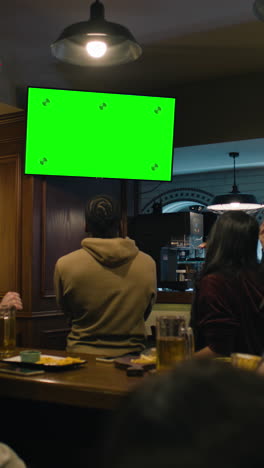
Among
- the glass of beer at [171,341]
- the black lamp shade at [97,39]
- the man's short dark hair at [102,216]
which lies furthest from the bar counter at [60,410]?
the black lamp shade at [97,39]

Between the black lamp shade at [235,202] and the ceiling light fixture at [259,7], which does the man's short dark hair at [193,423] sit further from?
the black lamp shade at [235,202]

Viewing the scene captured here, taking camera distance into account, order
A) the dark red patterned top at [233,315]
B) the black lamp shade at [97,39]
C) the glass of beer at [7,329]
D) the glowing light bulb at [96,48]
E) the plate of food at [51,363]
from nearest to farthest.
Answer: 1. the dark red patterned top at [233,315]
2. the plate of food at [51,363]
3. the glass of beer at [7,329]
4. the black lamp shade at [97,39]
5. the glowing light bulb at [96,48]

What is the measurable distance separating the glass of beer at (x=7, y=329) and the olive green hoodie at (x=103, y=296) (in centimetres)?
31

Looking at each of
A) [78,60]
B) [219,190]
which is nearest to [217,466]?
[78,60]

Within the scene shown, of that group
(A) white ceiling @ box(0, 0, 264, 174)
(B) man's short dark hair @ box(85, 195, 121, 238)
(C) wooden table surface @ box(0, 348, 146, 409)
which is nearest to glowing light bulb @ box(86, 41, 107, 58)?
(A) white ceiling @ box(0, 0, 264, 174)

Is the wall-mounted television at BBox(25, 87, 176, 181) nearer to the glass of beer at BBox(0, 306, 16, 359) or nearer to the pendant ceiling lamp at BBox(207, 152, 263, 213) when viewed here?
the glass of beer at BBox(0, 306, 16, 359)

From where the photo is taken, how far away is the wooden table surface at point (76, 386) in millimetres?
1661

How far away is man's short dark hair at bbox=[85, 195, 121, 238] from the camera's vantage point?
245 cm

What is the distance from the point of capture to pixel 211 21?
4133 mm

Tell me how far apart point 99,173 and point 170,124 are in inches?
25.0

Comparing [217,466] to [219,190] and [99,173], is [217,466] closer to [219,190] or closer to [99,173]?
[99,173]

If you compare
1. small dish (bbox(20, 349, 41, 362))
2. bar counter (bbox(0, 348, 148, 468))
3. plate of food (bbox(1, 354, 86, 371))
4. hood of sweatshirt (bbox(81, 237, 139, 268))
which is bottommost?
bar counter (bbox(0, 348, 148, 468))

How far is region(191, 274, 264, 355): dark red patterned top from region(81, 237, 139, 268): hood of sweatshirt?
62cm

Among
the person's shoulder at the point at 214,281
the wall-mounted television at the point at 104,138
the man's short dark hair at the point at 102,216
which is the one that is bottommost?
the person's shoulder at the point at 214,281
